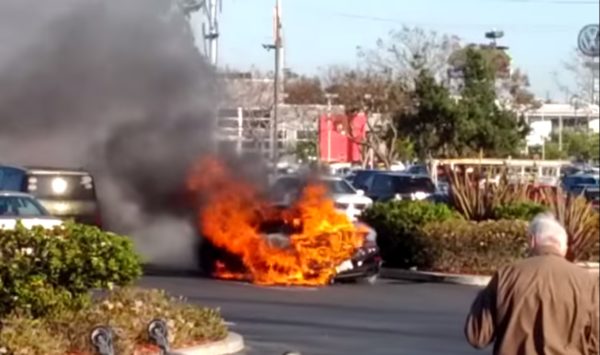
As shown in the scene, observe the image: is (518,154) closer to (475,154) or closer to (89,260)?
(475,154)

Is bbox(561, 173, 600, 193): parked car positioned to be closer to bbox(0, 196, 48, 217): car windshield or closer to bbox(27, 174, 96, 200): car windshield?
bbox(27, 174, 96, 200): car windshield

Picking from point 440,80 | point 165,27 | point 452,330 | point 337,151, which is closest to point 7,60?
point 165,27

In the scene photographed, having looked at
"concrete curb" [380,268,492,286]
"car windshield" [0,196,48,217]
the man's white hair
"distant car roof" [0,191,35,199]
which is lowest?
"concrete curb" [380,268,492,286]

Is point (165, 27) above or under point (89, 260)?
above

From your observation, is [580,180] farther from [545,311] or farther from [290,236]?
[545,311]

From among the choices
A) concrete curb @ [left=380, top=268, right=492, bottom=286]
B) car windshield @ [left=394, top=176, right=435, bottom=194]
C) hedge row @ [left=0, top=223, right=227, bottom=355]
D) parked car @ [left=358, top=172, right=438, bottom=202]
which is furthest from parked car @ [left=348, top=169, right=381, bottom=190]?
hedge row @ [left=0, top=223, right=227, bottom=355]

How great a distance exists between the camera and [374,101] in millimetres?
59312

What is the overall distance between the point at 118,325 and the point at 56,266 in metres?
1.03

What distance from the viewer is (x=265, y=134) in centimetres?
Answer: 3025

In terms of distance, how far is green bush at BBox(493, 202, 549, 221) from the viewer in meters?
29.9

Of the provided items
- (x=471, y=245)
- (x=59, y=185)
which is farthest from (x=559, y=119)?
(x=59, y=185)

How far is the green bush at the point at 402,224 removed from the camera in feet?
97.7

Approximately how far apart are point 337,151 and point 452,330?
154 feet

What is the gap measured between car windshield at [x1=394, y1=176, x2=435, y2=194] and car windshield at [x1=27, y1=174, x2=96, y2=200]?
55.9ft
